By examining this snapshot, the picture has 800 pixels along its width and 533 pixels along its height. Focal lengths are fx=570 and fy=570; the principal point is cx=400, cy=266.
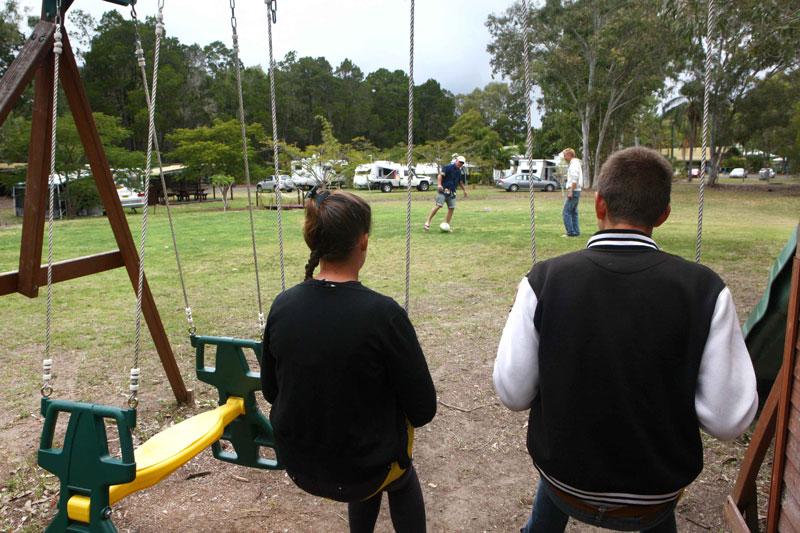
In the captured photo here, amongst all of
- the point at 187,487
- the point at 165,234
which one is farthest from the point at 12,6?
the point at 187,487

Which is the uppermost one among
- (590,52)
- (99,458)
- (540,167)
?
(590,52)

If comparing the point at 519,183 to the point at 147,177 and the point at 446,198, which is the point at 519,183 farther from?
the point at 147,177

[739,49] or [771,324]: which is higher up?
[739,49]

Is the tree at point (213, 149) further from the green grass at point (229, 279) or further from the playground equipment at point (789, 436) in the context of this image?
→ the playground equipment at point (789, 436)

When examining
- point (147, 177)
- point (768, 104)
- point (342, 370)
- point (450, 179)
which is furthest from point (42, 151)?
point (768, 104)

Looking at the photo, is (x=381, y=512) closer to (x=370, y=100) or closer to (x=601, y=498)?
(x=601, y=498)

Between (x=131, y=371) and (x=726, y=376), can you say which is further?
(x=131, y=371)

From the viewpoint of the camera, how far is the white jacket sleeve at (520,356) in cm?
160

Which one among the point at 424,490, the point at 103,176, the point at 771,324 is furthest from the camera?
the point at 103,176

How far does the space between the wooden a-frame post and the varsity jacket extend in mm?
2473

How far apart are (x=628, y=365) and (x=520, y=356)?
29 cm

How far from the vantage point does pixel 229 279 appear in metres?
8.45

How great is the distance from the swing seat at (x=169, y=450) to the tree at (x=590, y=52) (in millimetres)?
30002

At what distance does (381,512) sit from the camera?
288cm
